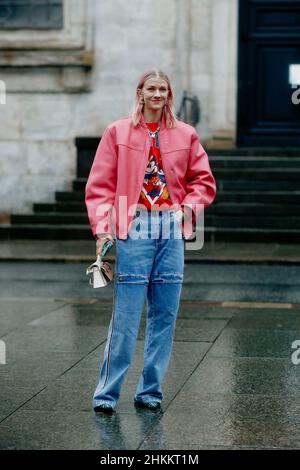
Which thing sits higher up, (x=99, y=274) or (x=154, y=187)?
(x=154, y=187)

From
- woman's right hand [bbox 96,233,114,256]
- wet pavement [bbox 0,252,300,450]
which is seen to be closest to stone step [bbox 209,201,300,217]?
wet pavement [bbox 0,252,300,450]

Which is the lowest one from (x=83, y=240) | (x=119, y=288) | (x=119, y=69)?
(x=83, y=240)

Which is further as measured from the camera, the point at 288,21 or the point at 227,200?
the point at 288,21

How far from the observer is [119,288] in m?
6.22

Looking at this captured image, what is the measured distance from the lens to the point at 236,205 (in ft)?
53.4

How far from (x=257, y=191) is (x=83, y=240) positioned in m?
2.71

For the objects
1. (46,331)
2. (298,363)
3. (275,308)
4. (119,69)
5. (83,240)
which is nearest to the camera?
(298,363)

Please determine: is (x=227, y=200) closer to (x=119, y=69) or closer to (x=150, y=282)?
(x=119, y=69)

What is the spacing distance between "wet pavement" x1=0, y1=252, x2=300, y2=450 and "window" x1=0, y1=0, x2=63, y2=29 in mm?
6825

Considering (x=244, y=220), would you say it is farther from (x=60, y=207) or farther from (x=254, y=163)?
(x=60, y=207)

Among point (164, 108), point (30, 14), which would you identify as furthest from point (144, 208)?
point (30, 14)

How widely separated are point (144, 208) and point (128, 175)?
21 cm

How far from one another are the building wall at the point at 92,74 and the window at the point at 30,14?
0.17 metres

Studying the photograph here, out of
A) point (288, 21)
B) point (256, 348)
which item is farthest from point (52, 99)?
point (256, 348)
